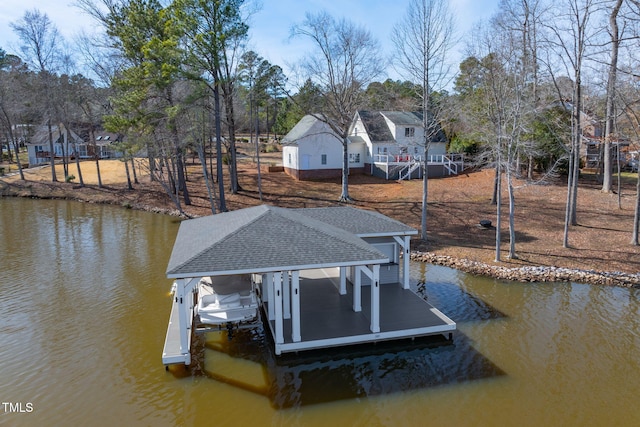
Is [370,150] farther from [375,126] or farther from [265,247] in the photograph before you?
[265,247]

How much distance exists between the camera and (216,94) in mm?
23609

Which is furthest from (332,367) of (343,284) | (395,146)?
(395,146)

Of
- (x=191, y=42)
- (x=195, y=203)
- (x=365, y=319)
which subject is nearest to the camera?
(x=365, y=319)

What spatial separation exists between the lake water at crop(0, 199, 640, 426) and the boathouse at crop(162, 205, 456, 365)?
0.52m

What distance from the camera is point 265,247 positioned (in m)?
10.4

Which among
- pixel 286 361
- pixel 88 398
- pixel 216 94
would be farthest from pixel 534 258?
pixel 216 94

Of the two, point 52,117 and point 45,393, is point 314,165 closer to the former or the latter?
point 52,117

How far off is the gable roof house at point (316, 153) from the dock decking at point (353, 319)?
21709mm

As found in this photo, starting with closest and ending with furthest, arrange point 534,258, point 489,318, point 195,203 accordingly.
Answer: point 489,318, point 534,258, point 195,203

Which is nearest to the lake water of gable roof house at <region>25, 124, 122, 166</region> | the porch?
the porch

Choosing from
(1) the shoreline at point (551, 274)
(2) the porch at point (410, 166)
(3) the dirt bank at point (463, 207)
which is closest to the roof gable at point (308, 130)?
(3) the dirt bank at point (463, 207)

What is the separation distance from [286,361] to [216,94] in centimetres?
1753

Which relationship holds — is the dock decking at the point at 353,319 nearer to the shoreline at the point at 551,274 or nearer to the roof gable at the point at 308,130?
the shoreline at the point at 551,274

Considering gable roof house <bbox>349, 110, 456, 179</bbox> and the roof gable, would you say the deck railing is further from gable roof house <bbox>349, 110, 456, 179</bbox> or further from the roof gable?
the roof gable
